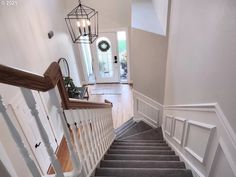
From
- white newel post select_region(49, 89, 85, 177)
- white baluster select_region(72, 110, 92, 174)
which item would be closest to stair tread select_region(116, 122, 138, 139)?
white baluster select_region(72, 110, 92, 174)

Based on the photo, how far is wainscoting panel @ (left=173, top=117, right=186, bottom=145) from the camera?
2.51 meters

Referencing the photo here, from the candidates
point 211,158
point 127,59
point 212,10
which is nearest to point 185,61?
point 212,10

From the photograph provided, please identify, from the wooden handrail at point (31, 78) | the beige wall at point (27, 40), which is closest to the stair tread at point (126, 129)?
the beige wall at point (27, 40)

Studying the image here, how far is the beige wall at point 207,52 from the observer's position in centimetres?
124

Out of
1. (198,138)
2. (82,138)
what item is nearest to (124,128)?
(198,138)

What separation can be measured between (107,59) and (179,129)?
16.4 ft

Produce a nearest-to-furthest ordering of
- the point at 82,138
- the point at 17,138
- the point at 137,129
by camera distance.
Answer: the point at 17,138 < the point at 82,138 < the point at 137,129

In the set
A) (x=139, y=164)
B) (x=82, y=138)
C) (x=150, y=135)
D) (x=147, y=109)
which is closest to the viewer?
(x=82, y=138)

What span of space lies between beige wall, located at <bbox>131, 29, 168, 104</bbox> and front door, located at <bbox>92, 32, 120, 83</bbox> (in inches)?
102

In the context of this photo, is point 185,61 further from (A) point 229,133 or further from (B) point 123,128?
(B) point 123,128

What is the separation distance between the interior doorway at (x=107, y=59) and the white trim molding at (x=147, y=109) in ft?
7.94

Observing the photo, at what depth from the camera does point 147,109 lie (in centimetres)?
481

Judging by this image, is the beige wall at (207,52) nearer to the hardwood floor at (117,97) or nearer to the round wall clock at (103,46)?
the hardwood floor at (117,97)

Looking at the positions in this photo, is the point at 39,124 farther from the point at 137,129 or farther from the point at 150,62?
the point at 137,129
